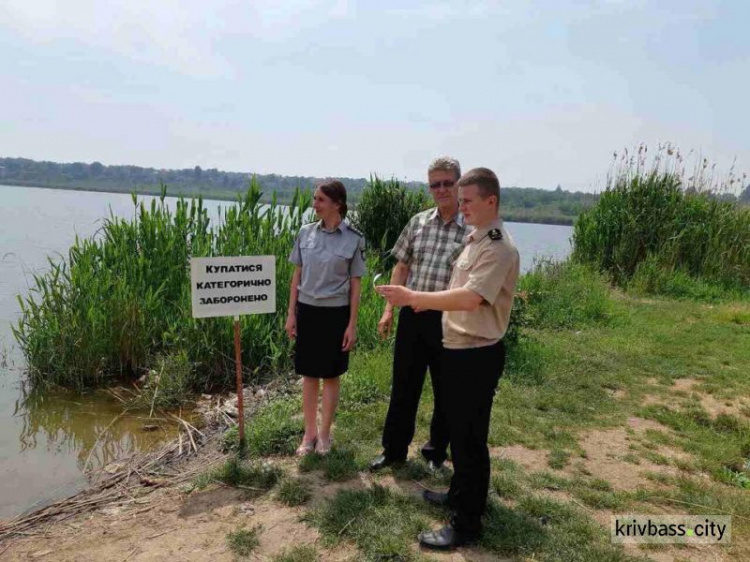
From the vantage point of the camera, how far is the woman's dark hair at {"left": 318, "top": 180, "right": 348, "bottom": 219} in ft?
11.0

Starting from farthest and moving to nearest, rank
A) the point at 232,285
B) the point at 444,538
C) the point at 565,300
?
the point at 565,300 < the point at 232,285 < the point at 444,538

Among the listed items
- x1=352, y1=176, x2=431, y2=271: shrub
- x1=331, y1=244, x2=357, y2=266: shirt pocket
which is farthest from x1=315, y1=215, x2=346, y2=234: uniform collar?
x1=352, y1=176, x2=431, y2=271: shrub

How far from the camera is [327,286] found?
11.1 ft

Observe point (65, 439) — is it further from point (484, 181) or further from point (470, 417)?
point (484, 181)

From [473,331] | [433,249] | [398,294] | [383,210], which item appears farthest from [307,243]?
[383,210]

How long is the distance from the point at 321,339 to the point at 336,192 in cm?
97

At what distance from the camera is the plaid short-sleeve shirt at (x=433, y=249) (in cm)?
309

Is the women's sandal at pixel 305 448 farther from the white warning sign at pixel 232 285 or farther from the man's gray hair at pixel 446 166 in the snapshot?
the man's gray hair at pixel 446 166

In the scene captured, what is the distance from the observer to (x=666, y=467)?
3.74m

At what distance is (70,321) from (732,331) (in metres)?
8.75

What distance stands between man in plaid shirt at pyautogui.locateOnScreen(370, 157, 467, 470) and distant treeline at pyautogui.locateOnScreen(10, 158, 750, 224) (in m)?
0.37

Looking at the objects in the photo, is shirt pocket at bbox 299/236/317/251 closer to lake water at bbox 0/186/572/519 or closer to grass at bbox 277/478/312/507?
lake water at bbox 0/186/572/519

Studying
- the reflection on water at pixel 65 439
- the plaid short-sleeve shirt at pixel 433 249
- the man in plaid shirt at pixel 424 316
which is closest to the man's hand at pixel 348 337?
the man in plaid shirt at pixel 424 316

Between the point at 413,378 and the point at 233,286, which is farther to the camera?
the point at 233,286
